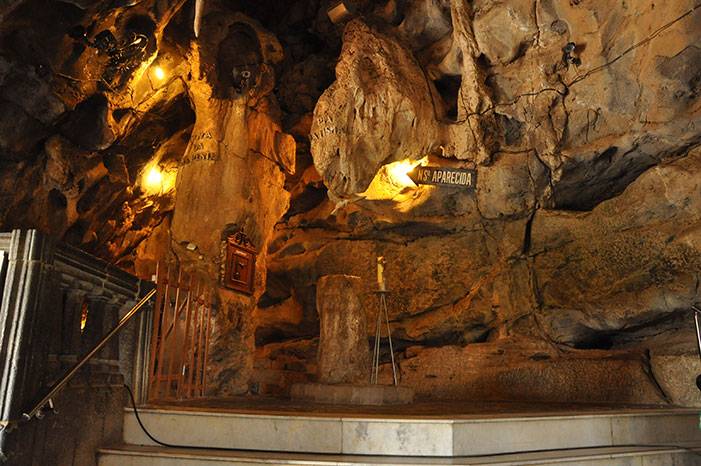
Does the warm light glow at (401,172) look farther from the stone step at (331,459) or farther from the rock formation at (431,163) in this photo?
the stone step at (331,459)

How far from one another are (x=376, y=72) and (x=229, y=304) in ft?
14.2

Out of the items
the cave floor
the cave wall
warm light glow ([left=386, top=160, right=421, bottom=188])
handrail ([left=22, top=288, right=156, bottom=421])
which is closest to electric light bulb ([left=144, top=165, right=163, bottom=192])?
the cave wall

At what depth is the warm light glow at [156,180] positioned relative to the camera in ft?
33.5

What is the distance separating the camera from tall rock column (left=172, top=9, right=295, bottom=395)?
832 centimetres

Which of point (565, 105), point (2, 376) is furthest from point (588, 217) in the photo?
point (2, 376)

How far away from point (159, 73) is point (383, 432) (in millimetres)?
6963

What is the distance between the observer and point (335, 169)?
8.34m

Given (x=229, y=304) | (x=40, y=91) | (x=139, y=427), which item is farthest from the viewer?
(x=229, y=304)

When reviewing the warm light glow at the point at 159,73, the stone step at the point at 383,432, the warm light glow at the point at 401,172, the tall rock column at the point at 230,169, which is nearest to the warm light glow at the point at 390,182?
the warm light glow at the point at 401,172

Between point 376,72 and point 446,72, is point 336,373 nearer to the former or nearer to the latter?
point 376,72

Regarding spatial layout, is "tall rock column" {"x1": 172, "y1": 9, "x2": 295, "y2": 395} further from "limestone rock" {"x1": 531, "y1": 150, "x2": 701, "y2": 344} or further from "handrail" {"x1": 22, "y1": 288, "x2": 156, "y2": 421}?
"limestone rock" {"x1": 531, "y1": 150, "x2": 701, "y2": 344}

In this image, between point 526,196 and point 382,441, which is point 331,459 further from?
point 526,196

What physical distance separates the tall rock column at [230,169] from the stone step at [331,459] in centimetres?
373

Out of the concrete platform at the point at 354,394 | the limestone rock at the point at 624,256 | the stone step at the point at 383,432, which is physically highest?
the limestone rock at the point at 624,256
